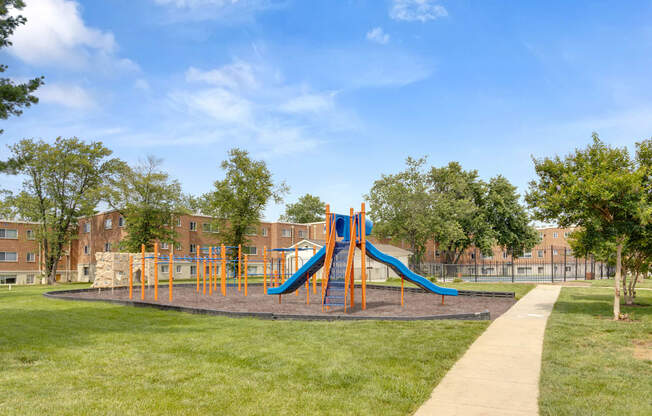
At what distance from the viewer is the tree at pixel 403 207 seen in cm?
4934

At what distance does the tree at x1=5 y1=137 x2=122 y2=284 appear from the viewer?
5288cm

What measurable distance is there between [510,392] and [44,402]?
665 cm

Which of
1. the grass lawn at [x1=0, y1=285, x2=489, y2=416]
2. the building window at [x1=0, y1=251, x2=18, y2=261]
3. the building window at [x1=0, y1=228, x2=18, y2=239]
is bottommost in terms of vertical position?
the building window at [x1=0, y1=251, x2=18, y2=261]

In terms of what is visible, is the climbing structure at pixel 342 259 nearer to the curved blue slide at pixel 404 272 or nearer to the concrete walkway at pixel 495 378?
the curved blue slide at pixel 404 272

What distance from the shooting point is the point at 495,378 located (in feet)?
25.3

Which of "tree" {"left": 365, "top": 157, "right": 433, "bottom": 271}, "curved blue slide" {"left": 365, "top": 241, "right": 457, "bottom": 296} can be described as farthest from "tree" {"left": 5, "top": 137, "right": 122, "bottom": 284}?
"curved blue slide" {"left": 365, "top": 241, "right": 457, "bottom": 296}

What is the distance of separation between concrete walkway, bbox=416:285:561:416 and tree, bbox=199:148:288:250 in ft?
123

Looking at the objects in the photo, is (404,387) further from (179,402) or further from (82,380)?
(82,380)

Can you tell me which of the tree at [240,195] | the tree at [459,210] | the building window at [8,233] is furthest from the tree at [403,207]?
the building window at [8,233]

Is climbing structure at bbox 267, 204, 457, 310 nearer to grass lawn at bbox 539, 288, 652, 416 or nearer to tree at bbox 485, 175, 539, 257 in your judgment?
grass lawn at bbox 539, 288, 652, 416

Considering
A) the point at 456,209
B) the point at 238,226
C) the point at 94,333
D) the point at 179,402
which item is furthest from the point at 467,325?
the point at 456,209

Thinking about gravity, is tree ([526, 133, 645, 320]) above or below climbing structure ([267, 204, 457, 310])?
above

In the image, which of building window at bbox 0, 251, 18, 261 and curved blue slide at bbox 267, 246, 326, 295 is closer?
curved blue slide at bbox 267, 246, 326, 295

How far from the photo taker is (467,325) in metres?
13.1
